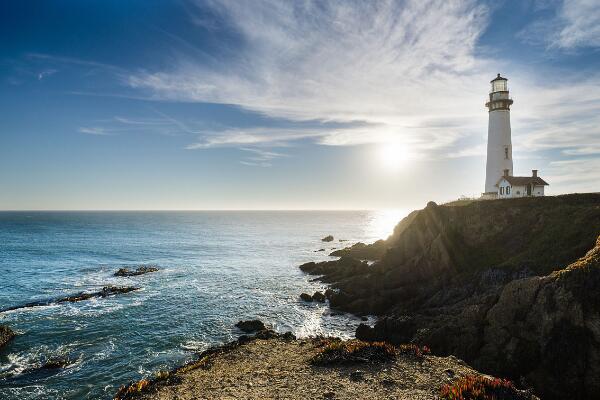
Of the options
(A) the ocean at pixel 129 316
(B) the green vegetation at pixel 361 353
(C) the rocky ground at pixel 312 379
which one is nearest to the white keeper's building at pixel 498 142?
(A) the ocean at pixel 129 316

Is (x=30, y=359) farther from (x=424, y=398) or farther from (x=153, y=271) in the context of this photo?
(x=153, y=271)

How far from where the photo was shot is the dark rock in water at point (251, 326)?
32344mm

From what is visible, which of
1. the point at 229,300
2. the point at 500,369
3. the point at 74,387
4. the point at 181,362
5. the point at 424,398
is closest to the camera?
the point at 424,398

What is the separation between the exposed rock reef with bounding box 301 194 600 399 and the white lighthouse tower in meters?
10.5

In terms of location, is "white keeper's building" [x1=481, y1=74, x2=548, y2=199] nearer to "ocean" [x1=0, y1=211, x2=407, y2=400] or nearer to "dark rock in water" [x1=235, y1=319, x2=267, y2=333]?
"ocean" [x1=0, y1=211, x2=407, y2=400]

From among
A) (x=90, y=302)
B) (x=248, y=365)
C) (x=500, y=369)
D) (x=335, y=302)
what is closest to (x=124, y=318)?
(x=90, y=302)

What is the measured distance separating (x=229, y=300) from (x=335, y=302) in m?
12.9

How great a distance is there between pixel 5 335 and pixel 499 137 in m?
59.6

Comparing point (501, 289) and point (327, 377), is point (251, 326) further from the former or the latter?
point (501, 289)

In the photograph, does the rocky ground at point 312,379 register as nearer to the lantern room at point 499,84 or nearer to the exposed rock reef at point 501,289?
the exposed rock reef at point 501,289

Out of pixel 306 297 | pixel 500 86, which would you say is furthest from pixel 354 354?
pixel 500 86

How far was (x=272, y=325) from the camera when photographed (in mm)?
33906

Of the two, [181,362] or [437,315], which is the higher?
[437,315]

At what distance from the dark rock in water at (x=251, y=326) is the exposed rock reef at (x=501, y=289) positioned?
931 cm
